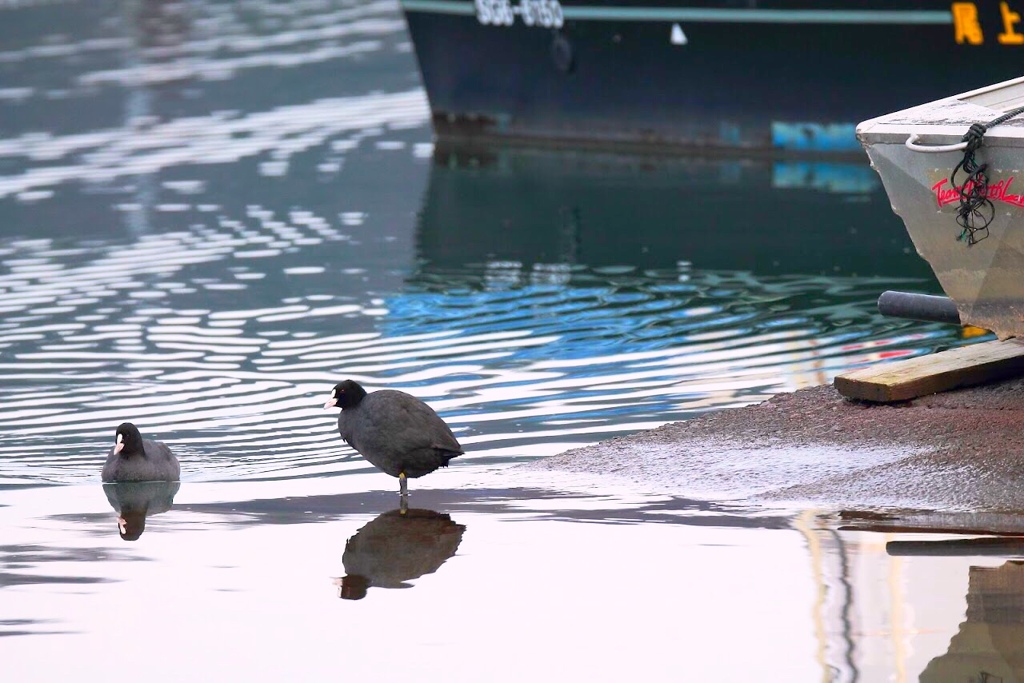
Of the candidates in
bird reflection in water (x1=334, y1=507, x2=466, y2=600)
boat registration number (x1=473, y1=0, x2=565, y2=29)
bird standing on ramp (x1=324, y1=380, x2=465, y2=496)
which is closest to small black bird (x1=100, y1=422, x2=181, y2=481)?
bird standing on ramp (x1=324, y1=380, x2=465, y2=496)

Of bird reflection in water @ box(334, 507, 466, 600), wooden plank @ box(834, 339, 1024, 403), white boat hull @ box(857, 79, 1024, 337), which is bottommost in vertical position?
bird reflection in water @ box(334, 507, 466, 600)

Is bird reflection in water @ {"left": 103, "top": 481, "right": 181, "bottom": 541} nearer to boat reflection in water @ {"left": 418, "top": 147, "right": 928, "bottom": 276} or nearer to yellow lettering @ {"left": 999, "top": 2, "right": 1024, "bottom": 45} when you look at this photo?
boat reflection in water @ {"left": 418, "top": 147, "right": 928, "bottom": 276}

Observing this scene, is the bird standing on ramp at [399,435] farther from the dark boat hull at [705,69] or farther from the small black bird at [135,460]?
the dark boat hull at [705,69]

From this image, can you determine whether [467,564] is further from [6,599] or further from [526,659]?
[6,599]

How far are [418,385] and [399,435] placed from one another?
3590 mm

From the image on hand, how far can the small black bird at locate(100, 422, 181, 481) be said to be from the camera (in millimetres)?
8609

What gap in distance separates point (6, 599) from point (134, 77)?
27404 millimetres

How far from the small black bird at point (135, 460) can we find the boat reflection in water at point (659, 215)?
7980 millimetres

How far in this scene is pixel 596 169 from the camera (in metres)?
23.5

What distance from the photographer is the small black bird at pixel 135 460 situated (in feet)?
28.2

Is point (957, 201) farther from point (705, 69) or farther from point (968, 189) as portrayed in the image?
point (705, 69)

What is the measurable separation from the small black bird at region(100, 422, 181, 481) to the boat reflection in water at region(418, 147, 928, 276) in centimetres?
798

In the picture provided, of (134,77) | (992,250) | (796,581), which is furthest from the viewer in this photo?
(134,77)

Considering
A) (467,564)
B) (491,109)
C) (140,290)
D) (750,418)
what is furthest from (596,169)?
(467,564)
